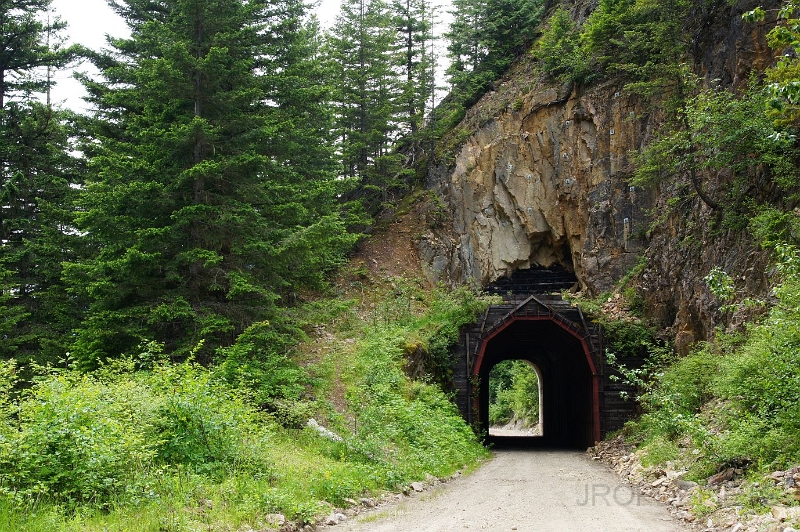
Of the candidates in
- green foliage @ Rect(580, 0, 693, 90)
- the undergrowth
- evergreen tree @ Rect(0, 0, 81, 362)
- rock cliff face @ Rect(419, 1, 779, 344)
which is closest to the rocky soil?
the undergrowth

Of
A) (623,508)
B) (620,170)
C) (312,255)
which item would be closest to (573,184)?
(620,170)

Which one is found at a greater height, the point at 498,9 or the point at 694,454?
the point at 498,9

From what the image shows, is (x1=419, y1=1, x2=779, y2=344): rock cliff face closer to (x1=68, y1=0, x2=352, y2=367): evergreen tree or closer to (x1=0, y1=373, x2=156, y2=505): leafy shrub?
(x1=68, y1=0, x2=352, y2=367): evergreen tree

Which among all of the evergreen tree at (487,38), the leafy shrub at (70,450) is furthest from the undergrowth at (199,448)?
the evergreen tree at (487,38)

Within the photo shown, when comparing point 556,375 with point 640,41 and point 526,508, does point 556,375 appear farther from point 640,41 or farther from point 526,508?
point 526,508

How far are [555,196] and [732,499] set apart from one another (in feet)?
65.0

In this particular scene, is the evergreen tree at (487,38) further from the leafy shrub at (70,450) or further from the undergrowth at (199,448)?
the leafy shrub at (70,450)

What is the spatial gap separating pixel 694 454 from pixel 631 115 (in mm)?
16919

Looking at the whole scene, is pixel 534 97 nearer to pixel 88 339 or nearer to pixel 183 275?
pixel 183 275

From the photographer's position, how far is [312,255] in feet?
48.3

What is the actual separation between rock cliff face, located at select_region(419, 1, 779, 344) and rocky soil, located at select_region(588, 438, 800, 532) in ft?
33.8

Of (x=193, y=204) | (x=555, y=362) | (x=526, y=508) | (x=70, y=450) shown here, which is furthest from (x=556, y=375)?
(x=70, y=450)

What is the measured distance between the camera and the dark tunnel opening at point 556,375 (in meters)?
21.5

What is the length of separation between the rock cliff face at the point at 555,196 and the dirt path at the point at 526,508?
9489 mm
